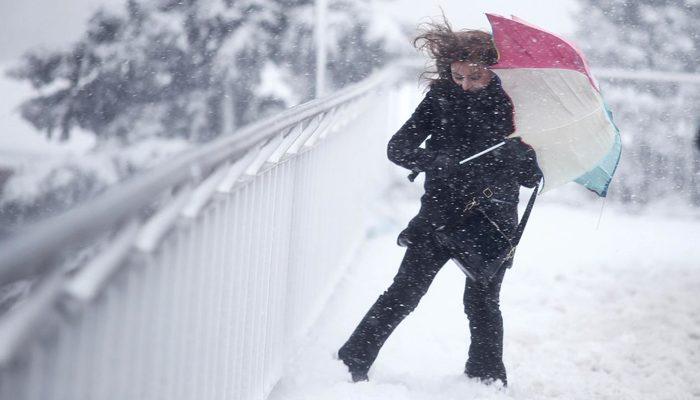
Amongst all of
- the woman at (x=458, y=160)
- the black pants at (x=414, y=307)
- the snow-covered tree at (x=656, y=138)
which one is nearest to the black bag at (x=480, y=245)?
the woman at (x=458, y=160)

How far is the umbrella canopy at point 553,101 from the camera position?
8.79 ft

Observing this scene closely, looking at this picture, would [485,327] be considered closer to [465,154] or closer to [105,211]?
[465,154]

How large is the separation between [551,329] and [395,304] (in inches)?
62.7

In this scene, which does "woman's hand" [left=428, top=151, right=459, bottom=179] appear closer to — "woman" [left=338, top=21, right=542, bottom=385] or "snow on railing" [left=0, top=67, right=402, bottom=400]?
"woman" [left=338, top=21, right=542, bottom=385]

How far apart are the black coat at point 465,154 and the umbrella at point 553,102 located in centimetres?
6

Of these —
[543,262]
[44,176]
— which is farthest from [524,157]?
[44,176]

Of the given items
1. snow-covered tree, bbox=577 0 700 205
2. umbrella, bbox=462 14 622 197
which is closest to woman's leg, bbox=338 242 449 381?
umbrella, bbox=462 14 622 197

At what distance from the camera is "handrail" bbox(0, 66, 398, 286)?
3.27 ft

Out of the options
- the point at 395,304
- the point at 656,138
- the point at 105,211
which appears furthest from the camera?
the point at 656,138

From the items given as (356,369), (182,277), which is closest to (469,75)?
(356,369)

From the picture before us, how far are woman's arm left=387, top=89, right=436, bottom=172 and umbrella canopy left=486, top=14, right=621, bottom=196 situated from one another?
31 centimetres

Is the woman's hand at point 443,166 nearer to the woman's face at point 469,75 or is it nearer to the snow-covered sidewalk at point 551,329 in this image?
the woman's face at point 469,75

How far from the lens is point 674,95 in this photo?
7.64m

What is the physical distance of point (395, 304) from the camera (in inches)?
118
